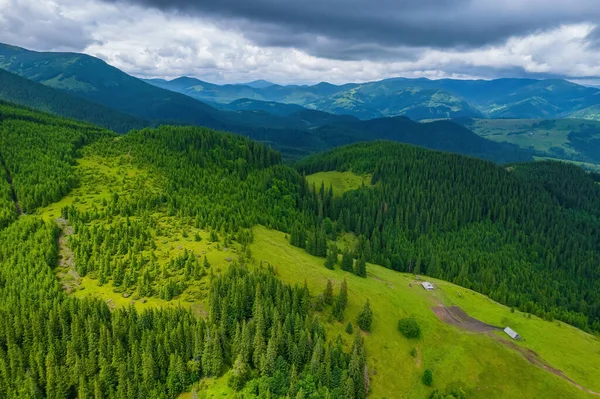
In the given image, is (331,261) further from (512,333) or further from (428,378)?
(512,333)

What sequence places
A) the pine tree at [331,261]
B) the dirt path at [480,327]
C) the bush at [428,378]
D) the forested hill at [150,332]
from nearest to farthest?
the forested hill at [150,332] → the bush at [428,378] → the dirt path at [480,327] → the pine tree at [331,261]

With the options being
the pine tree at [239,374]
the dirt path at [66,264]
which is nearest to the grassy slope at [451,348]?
the pine tree at [239,374]

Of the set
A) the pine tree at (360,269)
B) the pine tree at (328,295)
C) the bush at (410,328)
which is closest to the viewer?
the bush at (410,328)

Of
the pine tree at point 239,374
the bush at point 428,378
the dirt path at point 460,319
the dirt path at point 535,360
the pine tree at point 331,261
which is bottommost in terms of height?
the bush at point 428,378

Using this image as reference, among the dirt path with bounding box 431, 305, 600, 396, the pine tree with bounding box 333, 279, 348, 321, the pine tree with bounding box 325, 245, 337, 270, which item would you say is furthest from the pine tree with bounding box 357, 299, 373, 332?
the pine tree with bounding box 325, 245, 337, 270

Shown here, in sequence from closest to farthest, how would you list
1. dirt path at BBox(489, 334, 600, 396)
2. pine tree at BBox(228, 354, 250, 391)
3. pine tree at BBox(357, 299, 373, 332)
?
1. pine tree at BBox(228, 354, 250, 391)
2. dirt path at BBox(489, 334, 600, 396)
3. pine tree at BBox(357, 299, 373, 332)

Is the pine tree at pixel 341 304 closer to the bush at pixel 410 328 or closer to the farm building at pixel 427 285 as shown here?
the bush at pixel 410 328

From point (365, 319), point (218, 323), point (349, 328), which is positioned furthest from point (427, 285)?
point (218, 323)

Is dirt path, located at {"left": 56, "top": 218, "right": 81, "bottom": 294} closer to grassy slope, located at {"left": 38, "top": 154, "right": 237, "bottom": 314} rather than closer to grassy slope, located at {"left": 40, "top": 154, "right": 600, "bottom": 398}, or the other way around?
grassy slope, located at {"left": 38, "top": 154, "right": 237, "bottom": 314}
